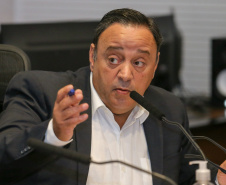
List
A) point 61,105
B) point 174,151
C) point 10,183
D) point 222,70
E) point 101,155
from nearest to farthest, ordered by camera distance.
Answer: point 61,105, point 10,183, point 101,155, point 174,151, point 222,70

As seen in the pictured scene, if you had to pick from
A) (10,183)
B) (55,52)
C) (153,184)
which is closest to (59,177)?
(10,183)

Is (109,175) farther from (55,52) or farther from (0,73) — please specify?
(55,52)

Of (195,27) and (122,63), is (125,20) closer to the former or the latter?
(122,63)

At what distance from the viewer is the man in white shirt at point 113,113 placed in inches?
79.5

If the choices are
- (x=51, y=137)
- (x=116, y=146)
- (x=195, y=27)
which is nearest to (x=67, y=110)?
(x=51, y=137)

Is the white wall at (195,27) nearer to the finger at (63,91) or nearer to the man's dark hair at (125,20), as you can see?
the man's dark hair at (125,20)

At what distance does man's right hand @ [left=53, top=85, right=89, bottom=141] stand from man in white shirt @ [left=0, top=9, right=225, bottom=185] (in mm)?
272

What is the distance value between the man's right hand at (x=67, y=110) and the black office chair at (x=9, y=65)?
695 mm

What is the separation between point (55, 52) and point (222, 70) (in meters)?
1.70

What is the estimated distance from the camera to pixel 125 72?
2043 millimetres

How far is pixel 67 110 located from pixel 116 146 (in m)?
0.59

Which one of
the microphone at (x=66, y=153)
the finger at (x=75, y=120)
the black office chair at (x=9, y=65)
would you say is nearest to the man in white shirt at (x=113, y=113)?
the black office chair at (x=9, y=65)

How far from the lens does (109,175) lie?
2092 mm

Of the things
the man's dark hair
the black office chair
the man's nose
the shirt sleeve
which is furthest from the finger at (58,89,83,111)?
the black office chair
